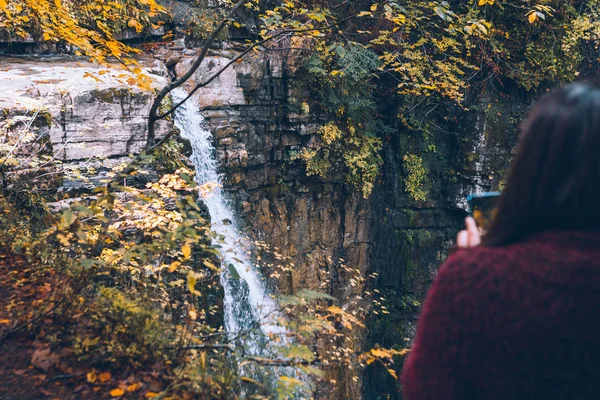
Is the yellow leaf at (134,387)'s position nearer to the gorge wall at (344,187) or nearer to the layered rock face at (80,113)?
the layered rock face at (80,113)

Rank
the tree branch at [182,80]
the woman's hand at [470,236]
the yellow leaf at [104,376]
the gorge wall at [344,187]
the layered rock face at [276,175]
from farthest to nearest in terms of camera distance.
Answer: the gorge wall at [344,187]
the layered rock face at [276,175]
the tree branch at [182,80]
the yellow leaf at [104,376]
the woman's hand at [470,236]

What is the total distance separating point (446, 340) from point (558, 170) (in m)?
0.50

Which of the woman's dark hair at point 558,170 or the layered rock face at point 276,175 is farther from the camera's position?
the layered rock face at point 276,175

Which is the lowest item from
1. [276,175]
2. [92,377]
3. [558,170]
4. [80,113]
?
[92,377]

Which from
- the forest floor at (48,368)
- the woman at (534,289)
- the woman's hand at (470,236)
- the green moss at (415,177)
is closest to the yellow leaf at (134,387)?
the forest floor at (48,368)

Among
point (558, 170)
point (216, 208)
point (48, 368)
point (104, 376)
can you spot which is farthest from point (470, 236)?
point (216, 208)

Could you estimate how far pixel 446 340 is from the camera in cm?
95

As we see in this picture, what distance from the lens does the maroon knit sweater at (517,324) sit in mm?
858

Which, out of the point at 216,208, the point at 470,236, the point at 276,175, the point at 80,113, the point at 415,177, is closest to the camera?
the point at 470,236

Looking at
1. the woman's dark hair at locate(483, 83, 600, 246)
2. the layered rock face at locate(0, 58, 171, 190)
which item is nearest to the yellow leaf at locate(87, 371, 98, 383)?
the woman's dark hair at locate(483, 83, 600, 246)

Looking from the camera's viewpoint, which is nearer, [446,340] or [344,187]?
[446,340]

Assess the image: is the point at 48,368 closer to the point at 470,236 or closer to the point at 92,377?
the point at 92,377

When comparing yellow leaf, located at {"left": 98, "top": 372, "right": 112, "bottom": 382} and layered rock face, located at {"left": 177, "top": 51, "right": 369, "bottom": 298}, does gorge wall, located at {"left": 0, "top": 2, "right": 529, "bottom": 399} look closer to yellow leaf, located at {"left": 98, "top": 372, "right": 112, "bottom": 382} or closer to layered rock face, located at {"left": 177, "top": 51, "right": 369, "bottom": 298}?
layered rock face, located at {"left": 177, "top": 51, "right": 369, "bottom": 298}

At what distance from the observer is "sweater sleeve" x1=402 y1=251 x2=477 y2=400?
934 mm
